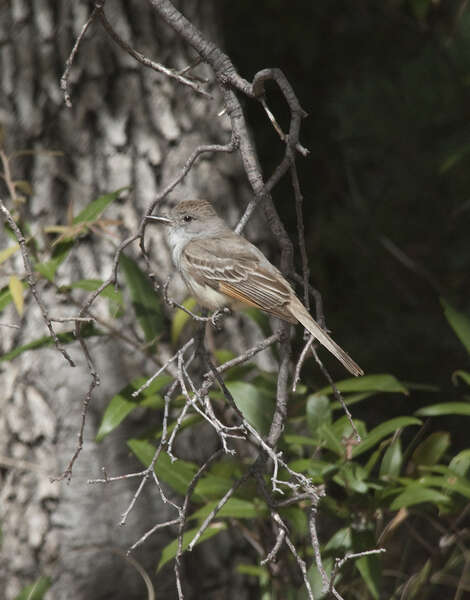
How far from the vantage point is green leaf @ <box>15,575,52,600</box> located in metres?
3.25

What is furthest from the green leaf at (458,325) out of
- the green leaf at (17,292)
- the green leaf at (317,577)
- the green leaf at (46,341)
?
the green leaf at (17,292)

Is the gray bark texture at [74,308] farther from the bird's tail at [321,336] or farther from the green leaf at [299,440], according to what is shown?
the bird's tail at [321,336]

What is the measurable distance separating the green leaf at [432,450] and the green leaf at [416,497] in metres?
0.22

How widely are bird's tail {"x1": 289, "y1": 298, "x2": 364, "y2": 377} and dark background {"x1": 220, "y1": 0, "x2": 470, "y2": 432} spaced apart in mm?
1561

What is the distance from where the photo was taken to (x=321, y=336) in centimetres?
252

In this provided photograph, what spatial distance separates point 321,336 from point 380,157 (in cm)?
250

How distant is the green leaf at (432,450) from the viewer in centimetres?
291

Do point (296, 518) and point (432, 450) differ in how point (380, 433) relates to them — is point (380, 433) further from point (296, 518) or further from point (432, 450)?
point (296, 518)

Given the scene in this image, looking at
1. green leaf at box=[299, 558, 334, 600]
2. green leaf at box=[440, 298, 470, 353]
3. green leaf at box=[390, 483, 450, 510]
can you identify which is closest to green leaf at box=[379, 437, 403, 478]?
green leaf at box=[390, 483, 450, 510]

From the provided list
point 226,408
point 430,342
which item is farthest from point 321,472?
point 430,342

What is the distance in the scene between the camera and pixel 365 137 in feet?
15.4

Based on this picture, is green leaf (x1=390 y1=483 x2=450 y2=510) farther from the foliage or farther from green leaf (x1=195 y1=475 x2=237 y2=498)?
green leaf (x1=195 y1=475 x2=237 y2=498)

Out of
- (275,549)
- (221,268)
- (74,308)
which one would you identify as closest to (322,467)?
(221,268)

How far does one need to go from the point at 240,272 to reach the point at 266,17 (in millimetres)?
2678
